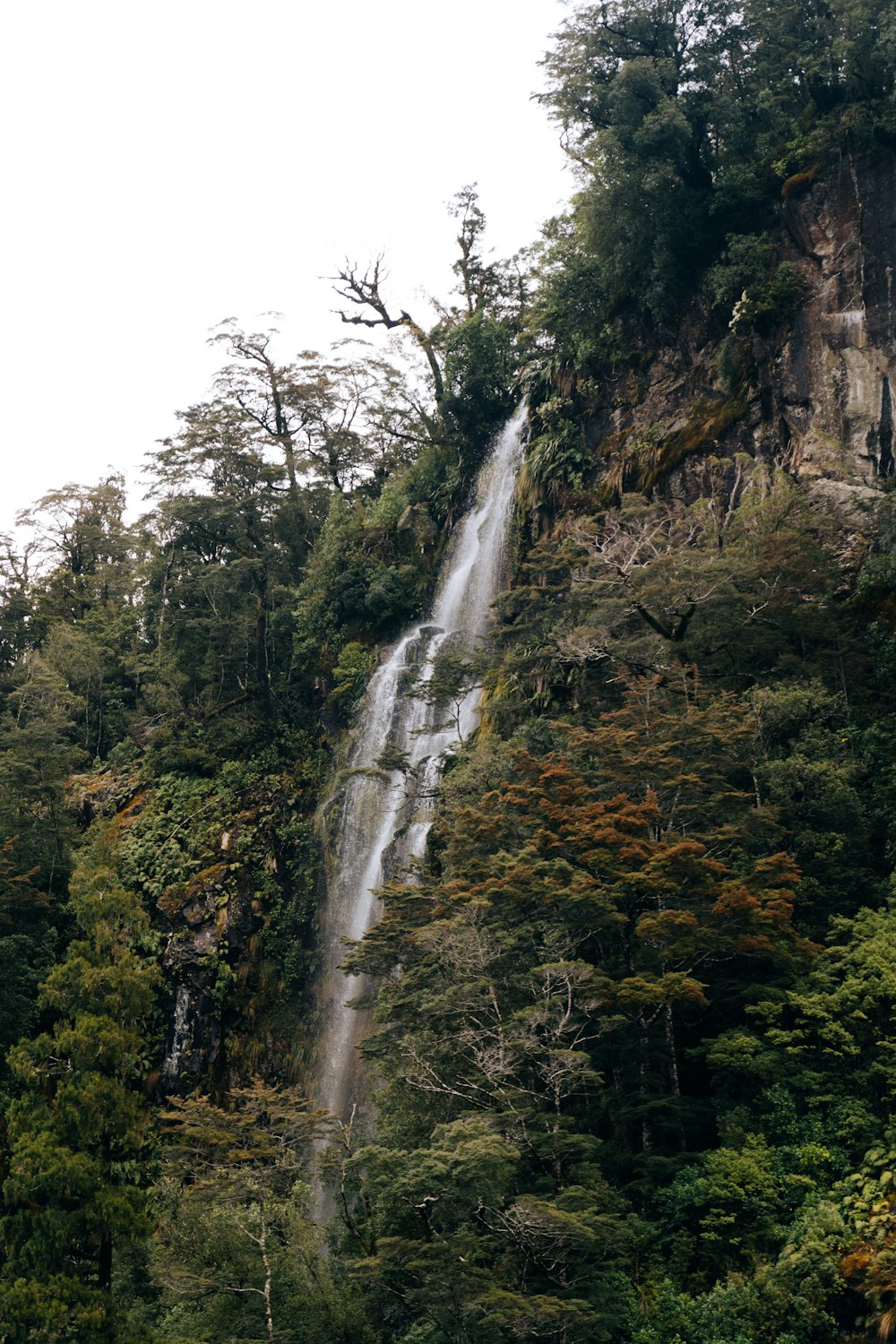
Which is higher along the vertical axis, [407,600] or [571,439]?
[571,439]

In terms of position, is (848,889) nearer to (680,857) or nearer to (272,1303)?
(680,857)

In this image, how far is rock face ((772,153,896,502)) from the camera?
21250 millimetres

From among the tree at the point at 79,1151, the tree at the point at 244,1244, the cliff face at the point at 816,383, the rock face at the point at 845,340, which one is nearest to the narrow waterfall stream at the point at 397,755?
the cliff face at the point at 816,383

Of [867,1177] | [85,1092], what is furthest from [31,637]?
[867,1177]

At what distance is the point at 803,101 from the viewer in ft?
81.4

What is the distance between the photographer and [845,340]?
2216 centimetres

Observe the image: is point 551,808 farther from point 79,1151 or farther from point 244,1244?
point 79,1151

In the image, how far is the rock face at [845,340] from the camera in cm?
2125

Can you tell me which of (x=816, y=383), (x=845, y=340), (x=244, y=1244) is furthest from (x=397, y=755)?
(x=845, y=340)

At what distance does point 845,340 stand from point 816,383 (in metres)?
0.99

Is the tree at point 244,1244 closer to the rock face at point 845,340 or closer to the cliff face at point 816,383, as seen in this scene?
the cliff face at point 816,383

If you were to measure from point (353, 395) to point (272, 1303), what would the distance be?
27.9m

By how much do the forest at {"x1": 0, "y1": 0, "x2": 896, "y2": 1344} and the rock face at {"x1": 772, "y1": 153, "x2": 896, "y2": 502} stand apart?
9cm

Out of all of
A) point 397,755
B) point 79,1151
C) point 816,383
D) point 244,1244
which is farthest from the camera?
point 816,383
